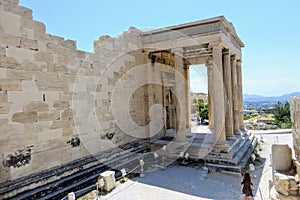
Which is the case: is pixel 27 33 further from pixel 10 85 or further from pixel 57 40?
→ pixel 10 85

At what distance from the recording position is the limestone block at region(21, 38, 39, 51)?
6203 millimetres

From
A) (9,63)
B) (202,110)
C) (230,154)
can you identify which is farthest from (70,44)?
(202,110)

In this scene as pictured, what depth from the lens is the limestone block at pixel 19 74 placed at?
5.86 metres

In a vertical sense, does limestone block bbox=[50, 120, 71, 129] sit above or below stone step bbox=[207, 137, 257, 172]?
above

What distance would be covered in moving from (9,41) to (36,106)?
196cm

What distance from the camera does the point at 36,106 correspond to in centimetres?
649

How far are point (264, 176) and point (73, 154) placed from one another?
7290mm

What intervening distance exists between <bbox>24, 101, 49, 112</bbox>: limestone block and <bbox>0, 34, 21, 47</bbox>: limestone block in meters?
1.71

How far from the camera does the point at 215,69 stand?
31.8 feet

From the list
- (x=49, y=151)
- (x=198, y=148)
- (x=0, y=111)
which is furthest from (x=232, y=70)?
(x=0, y=111)

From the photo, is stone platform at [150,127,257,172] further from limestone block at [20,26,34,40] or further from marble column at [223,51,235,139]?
limestone block at [20,26,34,40]

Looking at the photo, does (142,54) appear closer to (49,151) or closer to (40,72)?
(40,72)

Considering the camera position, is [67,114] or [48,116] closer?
[48,116]

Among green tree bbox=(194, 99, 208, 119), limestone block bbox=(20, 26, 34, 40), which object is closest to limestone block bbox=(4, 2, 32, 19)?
limestone block bbox=(20, 26, 34, 40)
